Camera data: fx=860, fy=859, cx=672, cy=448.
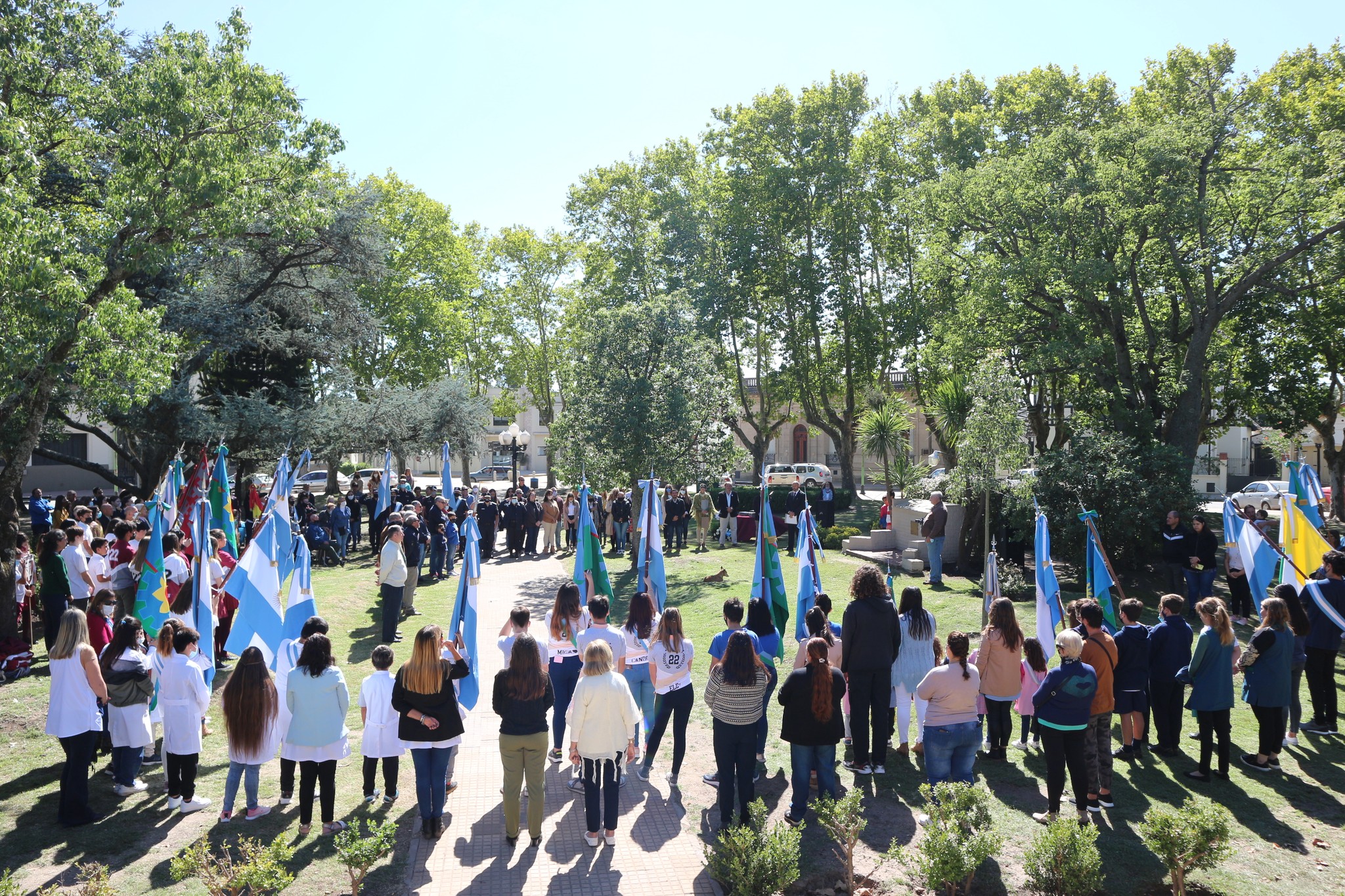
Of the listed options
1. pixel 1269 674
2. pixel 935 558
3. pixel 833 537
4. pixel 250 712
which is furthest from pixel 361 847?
pixel 833 537

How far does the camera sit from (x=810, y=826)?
23.6ft

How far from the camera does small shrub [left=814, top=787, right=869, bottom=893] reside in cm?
609

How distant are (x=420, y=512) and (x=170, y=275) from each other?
10.9 metres

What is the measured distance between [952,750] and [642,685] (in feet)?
9.47

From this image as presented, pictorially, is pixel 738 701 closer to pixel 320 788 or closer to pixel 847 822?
pixel 847 822

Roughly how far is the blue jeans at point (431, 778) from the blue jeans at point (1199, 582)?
12.7 metres

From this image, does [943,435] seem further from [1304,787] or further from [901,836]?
[901,836]

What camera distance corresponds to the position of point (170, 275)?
23.0m

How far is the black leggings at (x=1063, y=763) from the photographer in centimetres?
707

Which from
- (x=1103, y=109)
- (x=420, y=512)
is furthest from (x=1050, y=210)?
(x=420, y=512)

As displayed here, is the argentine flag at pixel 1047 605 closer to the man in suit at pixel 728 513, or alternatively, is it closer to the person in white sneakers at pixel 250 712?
the person in white sneakers at pixel 250 712

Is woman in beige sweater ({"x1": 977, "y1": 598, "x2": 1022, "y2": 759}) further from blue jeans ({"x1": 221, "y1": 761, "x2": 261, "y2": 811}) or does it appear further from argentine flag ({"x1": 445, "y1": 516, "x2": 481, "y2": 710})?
blue jeans ({"x1": 221, "y1": 761, "x2": 261, "y2": 811})

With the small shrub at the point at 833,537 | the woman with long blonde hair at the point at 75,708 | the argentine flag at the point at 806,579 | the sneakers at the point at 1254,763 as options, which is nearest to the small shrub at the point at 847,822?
the argentine flag at the point at 806,579

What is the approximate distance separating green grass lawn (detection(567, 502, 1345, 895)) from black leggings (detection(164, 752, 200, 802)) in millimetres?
4309
